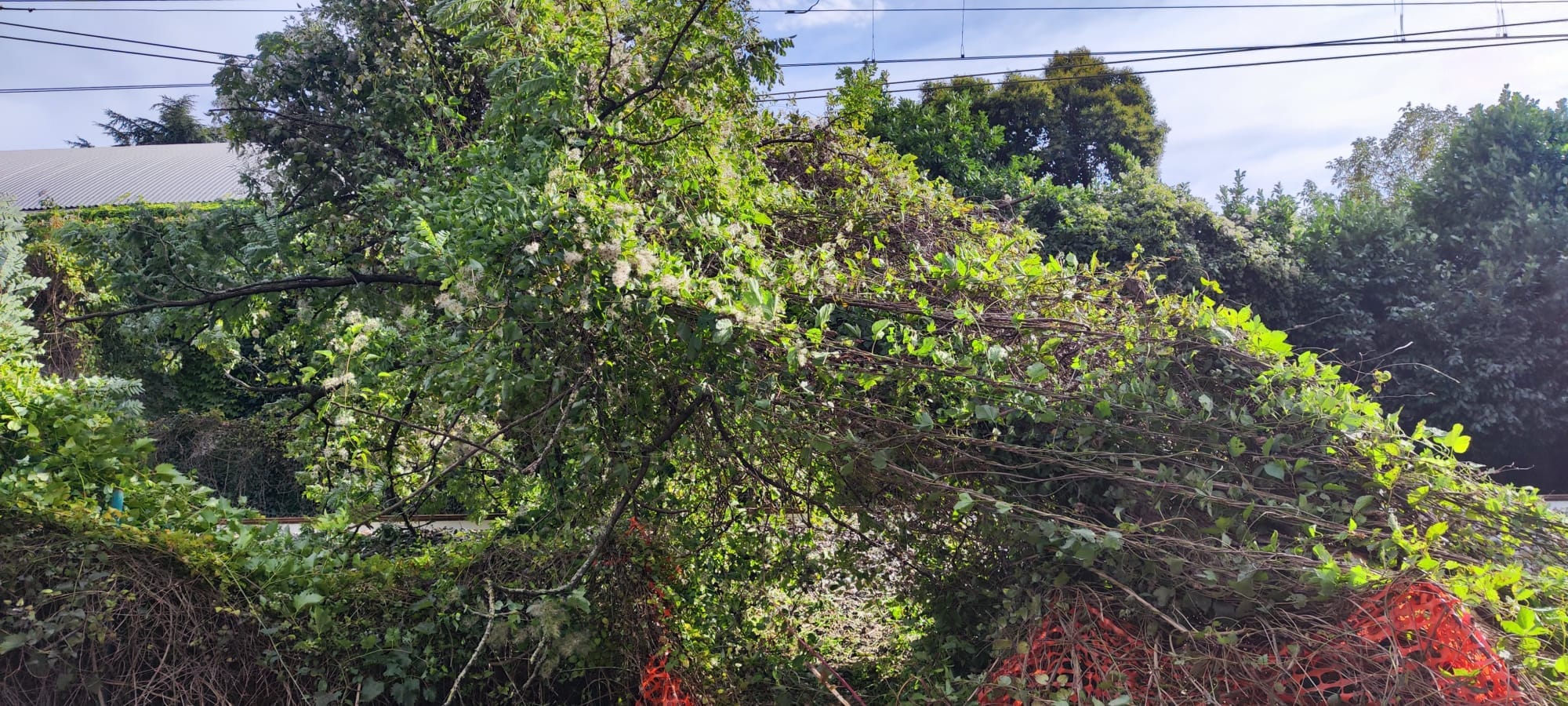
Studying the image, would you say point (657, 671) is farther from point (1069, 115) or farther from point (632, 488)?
point (1069, 115)

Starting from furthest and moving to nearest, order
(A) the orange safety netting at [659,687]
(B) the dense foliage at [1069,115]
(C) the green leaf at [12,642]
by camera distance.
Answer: (B) the dense foliage at [1069,115] → (A) the orange safety netting at [659,687] → (C) the green leaf at [12,642]

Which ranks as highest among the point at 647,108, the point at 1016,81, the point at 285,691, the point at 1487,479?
the point at 1016,81

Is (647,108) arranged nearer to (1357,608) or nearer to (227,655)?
(227,655)

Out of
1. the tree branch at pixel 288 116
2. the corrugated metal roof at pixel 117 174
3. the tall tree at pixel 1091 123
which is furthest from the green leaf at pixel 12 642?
the tall tree at pixel 1091 123

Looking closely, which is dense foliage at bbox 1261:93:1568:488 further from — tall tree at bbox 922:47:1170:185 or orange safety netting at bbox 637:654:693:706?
orange safety netting at bbox 637:654:693:706

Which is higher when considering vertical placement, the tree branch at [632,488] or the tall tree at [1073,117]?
the tall tree at [1073,117]

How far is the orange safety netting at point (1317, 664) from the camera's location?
194cm

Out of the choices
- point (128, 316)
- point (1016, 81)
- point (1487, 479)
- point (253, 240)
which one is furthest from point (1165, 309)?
point (1016, 81)

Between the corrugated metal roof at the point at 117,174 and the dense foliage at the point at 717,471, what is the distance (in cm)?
1683

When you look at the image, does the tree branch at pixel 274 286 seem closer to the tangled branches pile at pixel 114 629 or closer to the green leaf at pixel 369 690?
the tangled branches pile at pixel 114 629

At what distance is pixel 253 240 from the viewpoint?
4480 mm

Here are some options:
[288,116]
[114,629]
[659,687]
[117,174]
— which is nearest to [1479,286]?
[659,687]

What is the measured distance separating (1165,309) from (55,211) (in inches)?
573

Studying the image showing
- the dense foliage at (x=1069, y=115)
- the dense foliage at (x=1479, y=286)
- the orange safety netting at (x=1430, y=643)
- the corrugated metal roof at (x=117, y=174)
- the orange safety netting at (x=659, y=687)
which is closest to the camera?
the orange safety netting at (x=1430, y=643)
